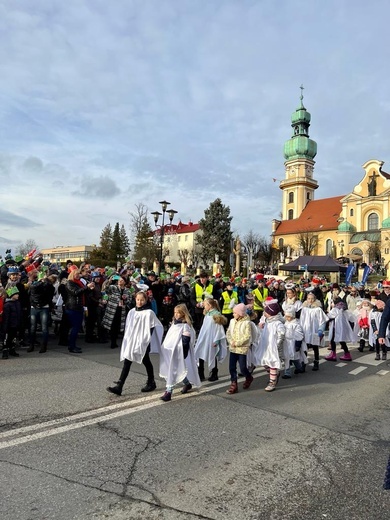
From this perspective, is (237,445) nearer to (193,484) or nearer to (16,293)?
(193,484)

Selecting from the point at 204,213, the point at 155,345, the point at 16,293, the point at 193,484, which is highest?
the point at 204,213

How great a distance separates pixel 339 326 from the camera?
984 cm

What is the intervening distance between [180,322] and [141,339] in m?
0.67

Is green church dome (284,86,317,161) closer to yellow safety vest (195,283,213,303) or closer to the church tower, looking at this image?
the church tower

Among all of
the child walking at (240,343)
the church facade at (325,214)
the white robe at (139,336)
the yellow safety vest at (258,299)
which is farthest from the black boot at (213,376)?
the church facade at (325,214)

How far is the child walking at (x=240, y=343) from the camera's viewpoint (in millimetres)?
6766

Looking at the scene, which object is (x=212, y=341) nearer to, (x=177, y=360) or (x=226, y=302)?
(x=177, y=360)

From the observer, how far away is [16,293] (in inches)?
332

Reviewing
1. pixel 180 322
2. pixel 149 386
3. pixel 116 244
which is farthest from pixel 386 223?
pixel 149 386

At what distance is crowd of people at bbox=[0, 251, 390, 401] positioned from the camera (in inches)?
253

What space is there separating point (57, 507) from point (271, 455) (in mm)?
2190

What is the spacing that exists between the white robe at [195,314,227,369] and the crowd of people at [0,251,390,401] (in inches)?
0.7

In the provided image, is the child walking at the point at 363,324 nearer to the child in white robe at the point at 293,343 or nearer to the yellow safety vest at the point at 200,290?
the child in white robe at the point at 293,343

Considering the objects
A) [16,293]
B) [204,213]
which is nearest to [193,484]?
[16,293]
